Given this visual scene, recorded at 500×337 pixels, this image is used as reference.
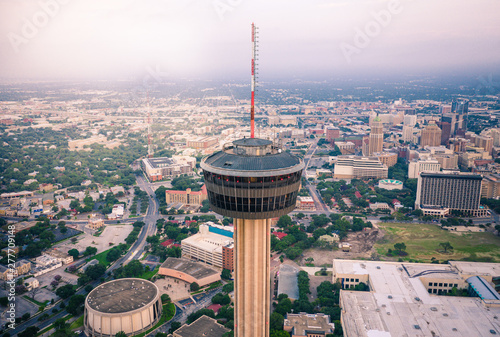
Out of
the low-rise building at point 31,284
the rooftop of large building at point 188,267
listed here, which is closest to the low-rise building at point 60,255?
the low-rise building at point 31,284

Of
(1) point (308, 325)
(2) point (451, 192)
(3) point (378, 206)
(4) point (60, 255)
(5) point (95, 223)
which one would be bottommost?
(4) point (60, 255)

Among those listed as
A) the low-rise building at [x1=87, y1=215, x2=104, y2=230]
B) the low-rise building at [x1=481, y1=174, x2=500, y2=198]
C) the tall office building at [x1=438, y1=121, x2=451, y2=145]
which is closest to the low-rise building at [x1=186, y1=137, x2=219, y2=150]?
the low-rise building at [x1=87, y1=215, x2=104, y2=230]

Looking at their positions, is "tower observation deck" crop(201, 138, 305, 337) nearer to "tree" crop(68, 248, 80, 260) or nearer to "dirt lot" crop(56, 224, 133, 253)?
"tree" crop(68, 248, 80, 260)

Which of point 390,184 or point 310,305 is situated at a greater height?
point 390,184

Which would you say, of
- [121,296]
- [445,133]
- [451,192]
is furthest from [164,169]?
[445,133]

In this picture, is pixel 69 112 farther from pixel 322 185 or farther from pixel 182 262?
pixel 182 262

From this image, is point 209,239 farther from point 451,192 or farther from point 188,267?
point 451,192

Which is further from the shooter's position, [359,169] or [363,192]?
[359,169]
